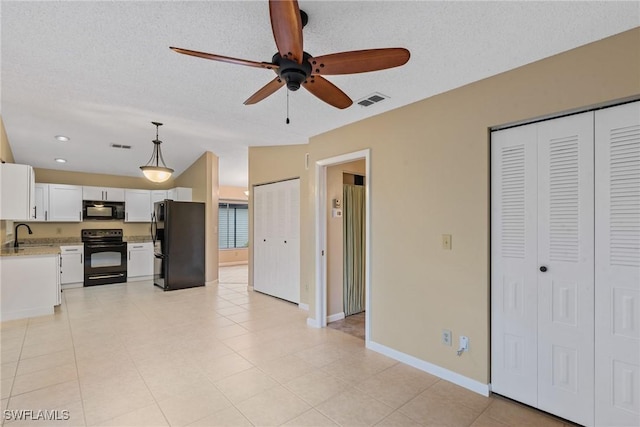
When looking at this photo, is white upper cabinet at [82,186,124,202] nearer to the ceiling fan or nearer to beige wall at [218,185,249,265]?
beige wall at [218,185,249,265]

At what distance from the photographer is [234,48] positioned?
7.03 ft

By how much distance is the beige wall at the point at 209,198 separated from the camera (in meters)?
6.18

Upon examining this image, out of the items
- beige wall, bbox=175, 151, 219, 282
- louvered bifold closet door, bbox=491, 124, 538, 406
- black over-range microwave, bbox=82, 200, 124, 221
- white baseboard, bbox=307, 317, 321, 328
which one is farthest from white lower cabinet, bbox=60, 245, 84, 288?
louvered bifold closet door, bbox=491, 124, 538, 406

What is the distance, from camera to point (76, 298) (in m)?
5.23

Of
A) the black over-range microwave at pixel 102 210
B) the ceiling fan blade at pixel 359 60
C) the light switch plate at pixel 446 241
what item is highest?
the ceiling fan blade at pixel 359 60

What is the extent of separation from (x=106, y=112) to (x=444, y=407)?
4674 mm

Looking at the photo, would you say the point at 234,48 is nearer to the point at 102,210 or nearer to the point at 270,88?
the point at 270,88

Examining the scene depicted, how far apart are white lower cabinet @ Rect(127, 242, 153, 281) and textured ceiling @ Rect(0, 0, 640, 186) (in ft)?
11.1

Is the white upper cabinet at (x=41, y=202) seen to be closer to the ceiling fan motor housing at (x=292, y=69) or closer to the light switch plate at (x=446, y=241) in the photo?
the ceiling fan motor housing at (x=292, y=69)

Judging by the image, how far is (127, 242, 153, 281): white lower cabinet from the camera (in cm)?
663

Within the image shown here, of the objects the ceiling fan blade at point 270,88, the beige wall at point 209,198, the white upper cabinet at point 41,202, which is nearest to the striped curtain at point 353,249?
Result: the ceiling fan blade at point 270,88

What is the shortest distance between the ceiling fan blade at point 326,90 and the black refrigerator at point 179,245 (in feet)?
15.9

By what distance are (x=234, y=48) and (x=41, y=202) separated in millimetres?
6289

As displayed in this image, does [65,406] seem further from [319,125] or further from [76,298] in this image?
[76,298]
